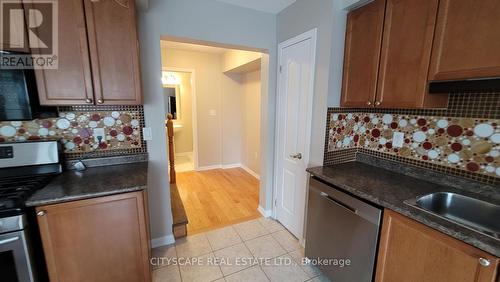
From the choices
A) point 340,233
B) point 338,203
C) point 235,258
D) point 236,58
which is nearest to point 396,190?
point 338,203

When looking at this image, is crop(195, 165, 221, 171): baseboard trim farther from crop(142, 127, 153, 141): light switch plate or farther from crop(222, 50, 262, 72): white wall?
crop(142, 127, 153, 141): light switch plate

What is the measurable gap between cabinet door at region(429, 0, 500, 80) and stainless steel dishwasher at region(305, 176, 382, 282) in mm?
895

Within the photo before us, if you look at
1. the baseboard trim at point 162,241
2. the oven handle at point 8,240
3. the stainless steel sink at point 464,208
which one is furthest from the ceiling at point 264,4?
the baseboard trim at point 162,241

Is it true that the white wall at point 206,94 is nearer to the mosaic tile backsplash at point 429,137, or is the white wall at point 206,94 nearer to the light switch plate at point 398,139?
the mosaic tile backsplash at point 429,137

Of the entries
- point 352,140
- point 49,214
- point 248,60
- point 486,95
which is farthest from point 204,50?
point 486,95

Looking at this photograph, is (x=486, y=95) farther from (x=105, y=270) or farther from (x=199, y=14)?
(x=105, y=270)

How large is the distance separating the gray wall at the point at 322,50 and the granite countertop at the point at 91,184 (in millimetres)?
1442

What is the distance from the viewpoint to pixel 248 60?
10.8 feet

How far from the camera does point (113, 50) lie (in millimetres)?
1500

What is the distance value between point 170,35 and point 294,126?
1452mm

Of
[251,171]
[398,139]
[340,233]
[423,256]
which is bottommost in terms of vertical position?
[251,171]

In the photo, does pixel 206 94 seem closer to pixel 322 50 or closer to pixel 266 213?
pixel 266 213

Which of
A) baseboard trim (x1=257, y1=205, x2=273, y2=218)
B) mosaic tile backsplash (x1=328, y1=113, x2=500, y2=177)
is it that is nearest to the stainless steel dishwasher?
mosaic tile backsplash (x1=328, y1=113, x2=500, y2=177)

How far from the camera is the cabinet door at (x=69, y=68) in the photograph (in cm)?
138
